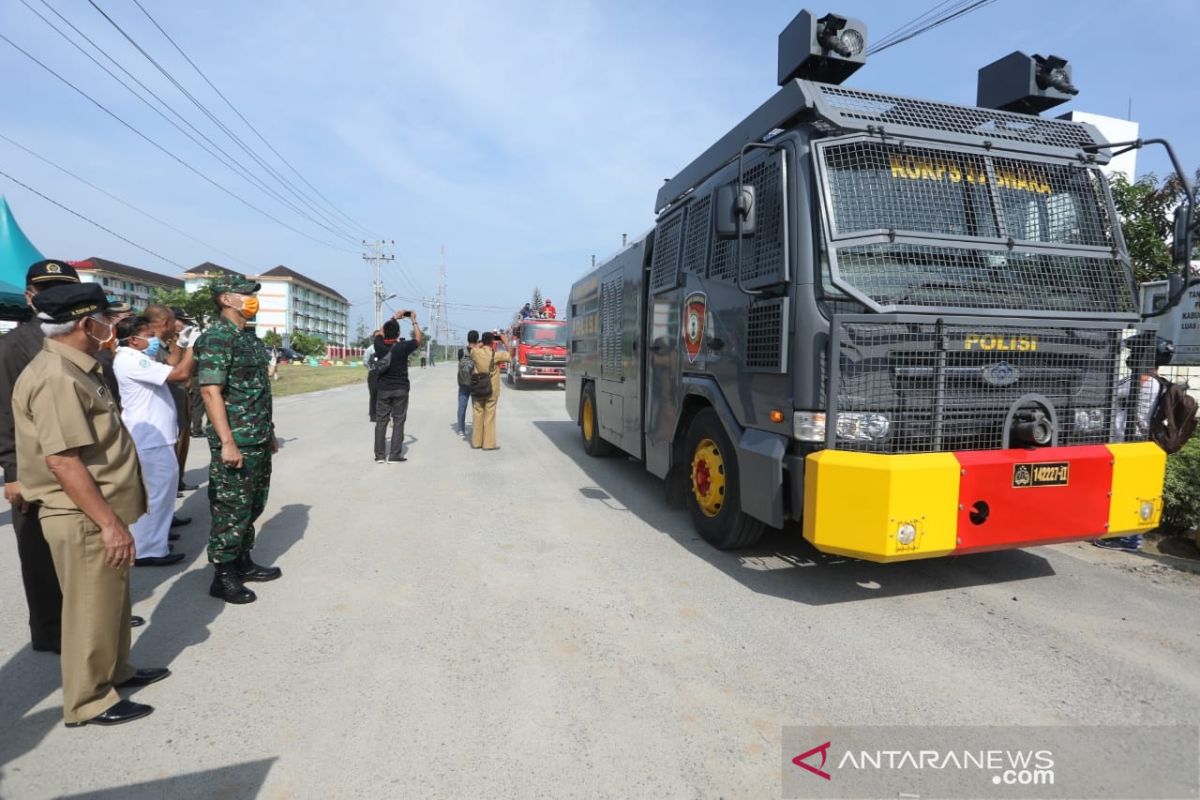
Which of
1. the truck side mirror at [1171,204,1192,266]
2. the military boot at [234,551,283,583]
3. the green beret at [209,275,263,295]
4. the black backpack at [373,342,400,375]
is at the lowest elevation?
the military boot at [234,551,283,583]

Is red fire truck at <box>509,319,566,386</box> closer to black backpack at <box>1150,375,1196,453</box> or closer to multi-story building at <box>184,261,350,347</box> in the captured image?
black backpack at <box>1150,375,1196,453</box>

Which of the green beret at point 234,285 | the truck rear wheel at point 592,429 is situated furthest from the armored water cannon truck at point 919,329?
the truck rear wheel at point 592,429

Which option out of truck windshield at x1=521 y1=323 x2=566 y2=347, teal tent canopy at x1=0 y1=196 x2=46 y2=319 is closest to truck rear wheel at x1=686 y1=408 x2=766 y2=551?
teal tent canopy at x1=0 y1=196 x2=46 y2=319

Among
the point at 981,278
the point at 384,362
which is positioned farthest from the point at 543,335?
the point at 981,278

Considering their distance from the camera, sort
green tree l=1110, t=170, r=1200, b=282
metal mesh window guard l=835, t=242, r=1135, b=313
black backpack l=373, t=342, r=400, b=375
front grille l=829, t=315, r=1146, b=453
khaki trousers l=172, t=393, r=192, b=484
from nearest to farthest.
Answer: front grille l=829, t=315, r=1146, b=453
metal mesh window guard l=835, t=242, r=1135, b=313
khaki trousers l=172, t=393, r=192, b=484
black backpack l=373, t=342, r=400, b=375
green tree l=1110, t=170, r=1200, b=282

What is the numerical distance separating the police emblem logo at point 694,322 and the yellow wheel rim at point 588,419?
376 centimetres

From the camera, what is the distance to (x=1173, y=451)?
4836 millimetres

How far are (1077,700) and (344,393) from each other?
20.9m

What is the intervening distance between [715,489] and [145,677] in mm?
3453

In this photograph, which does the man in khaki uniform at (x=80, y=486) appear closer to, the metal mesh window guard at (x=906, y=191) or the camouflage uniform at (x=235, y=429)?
the camouflage uniform at (x=235, y=429)

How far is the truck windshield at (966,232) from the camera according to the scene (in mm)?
3521

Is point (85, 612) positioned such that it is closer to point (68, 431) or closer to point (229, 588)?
point (68, 431)

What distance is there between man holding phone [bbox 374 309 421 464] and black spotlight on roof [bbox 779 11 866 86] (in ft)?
17.6

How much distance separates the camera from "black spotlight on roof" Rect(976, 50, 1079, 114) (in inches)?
179
